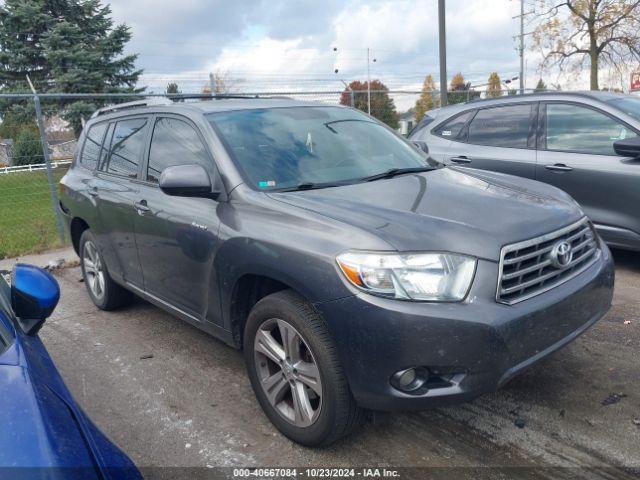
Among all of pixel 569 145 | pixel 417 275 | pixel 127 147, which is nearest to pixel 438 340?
pixel 417 275

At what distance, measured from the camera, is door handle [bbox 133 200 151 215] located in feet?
12.4

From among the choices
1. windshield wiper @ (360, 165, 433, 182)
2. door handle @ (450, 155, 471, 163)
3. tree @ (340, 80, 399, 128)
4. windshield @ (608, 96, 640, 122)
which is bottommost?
door handle @ (450, 155, 471, 163)

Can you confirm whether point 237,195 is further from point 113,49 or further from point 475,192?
point 113,49

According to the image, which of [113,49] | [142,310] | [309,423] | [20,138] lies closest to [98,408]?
[309,423]

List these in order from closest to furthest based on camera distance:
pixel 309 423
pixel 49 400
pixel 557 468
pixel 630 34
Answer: pixel 49 400, pixel 557 468, pixel 309 423, pixel 630 34

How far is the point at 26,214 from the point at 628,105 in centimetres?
1011

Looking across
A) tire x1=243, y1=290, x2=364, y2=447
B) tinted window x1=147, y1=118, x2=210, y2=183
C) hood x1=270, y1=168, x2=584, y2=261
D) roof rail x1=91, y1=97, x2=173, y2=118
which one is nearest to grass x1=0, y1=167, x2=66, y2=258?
roof rail x1=91, y1=97, x2=173, y2=118

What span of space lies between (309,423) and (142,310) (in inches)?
114

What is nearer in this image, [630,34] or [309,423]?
[309,423]

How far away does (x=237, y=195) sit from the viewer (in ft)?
10.1

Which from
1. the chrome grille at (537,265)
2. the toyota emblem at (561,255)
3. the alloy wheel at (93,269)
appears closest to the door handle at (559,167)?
the chrome grille at (537,265)

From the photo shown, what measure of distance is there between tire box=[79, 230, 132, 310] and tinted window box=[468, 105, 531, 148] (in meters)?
4.02

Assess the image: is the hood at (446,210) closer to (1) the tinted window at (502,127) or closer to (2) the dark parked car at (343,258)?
(2) the dark parked car at (343,258)

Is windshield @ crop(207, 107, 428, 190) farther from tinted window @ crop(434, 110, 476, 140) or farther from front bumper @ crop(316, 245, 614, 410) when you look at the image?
tinted window @ crop(434, 110, 476, 140)
